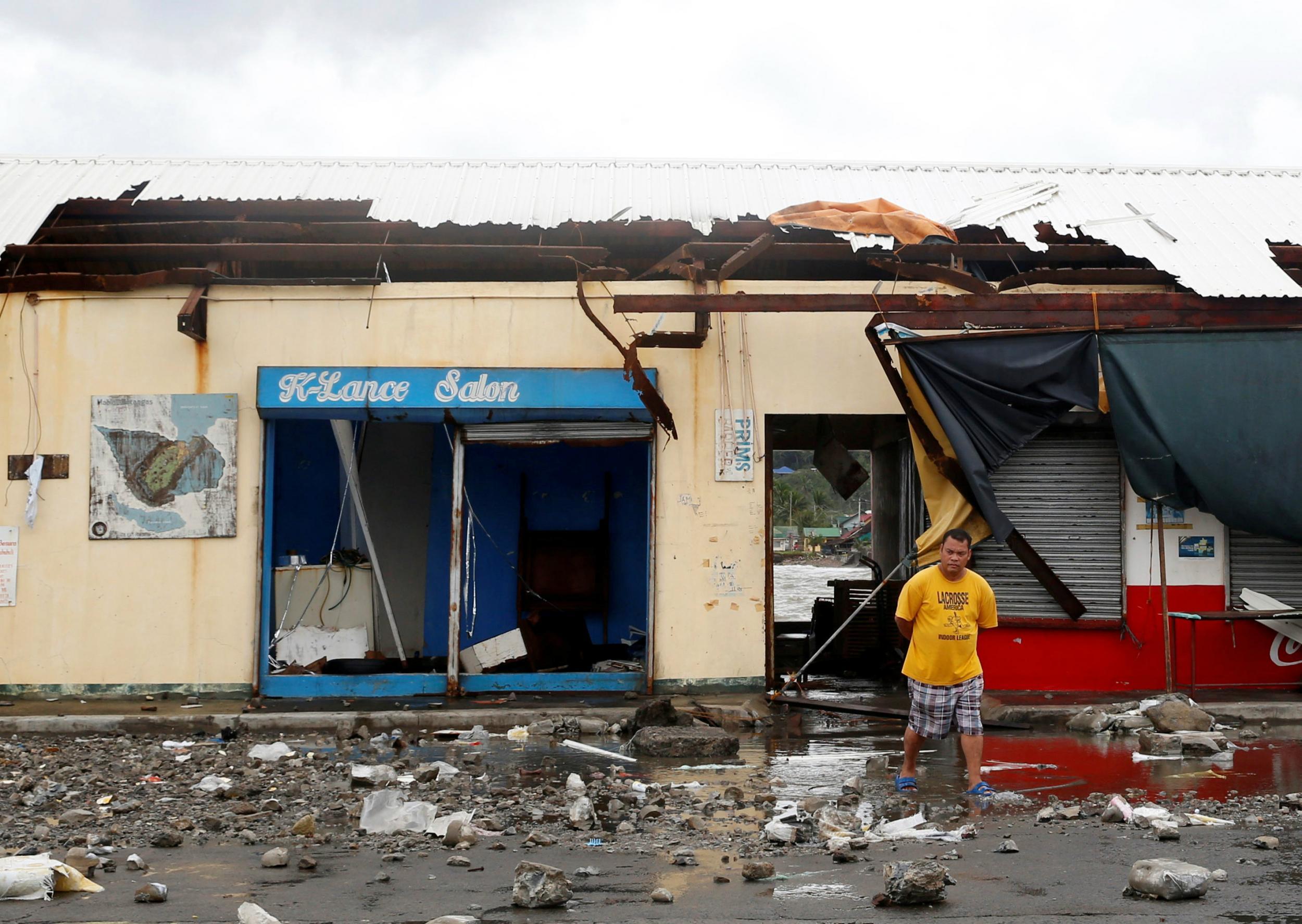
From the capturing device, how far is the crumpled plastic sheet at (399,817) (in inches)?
243

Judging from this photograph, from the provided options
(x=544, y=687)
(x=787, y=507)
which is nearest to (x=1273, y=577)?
(x=544, y=687)

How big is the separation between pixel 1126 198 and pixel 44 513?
1169cm

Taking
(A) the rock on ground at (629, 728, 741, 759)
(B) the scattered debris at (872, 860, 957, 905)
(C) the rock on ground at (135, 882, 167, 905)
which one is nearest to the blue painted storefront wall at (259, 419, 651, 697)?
(A) the rock on ground at (629, 728, 741, 759)

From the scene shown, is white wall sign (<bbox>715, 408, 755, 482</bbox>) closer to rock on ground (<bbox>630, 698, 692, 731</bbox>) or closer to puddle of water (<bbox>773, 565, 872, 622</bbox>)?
rock on ground (<bbox>630, 698, 692, 731</bbox>)

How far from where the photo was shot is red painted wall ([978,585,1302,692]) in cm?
1095

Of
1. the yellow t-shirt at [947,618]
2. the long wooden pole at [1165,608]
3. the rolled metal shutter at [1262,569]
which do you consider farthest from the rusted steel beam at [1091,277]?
the yellow t-shirt at [947,618]

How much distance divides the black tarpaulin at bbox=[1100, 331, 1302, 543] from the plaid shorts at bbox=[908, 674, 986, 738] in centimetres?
433

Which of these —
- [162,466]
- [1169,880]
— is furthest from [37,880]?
[162,466]

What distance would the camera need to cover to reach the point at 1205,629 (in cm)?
1098

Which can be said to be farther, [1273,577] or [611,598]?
[611,598]

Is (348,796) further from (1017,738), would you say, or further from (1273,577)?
(1273,577)

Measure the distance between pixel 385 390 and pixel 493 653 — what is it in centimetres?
297

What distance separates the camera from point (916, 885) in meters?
4.71

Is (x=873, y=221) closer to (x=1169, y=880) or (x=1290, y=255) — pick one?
(x=1290, y=255)
